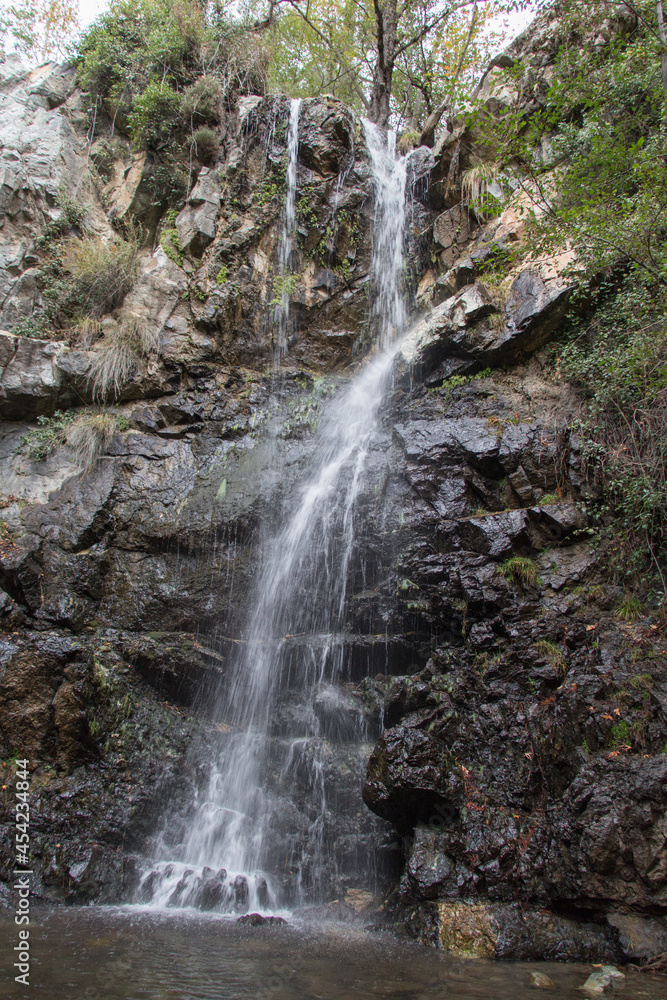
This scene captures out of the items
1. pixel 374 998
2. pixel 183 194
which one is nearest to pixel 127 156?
pixel 183 194

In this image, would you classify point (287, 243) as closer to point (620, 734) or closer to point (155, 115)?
point (155, 115)

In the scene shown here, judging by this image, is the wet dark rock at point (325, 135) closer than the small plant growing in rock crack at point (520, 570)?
No

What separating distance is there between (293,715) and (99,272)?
8513mm

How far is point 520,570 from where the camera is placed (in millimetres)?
5711

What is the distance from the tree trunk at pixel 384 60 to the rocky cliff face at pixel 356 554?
4.41 meters

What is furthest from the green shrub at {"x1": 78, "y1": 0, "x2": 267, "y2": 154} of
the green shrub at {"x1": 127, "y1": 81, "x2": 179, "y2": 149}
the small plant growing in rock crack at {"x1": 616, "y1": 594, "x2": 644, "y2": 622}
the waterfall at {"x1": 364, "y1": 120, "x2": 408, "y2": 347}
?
the small plant growing in rock crack at {"x1": 616, "y1": 594, "x2": 644, "y2": 622}

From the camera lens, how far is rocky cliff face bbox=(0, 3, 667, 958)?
4203mm

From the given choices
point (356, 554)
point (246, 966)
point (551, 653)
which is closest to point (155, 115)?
point (356, 554)

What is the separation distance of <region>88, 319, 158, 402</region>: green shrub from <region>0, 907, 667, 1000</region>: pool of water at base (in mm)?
6984

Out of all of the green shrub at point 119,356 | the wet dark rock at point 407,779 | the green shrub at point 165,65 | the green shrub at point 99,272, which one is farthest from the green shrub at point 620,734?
the green shrub at point 165,65

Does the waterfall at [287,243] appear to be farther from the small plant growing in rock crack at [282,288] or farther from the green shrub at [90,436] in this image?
the green shrub at [90,436]

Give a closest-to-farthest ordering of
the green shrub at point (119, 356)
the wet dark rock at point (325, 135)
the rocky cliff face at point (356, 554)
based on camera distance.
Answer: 1. the rocky cliff face at point (356, 554)
2. the green shrub at point (119, 356)
3. the wet dark rock at point (325, 135)

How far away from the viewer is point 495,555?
5910 millimetres

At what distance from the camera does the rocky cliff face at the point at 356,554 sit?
165 inches
